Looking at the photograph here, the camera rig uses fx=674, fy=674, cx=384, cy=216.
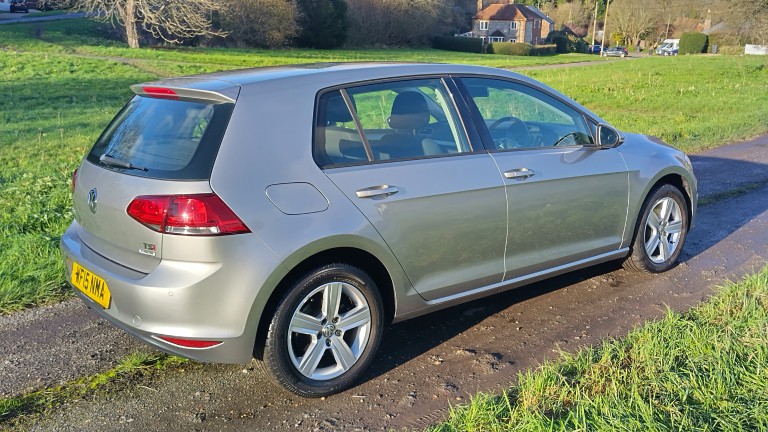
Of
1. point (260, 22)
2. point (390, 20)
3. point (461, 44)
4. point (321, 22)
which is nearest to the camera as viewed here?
point (260, 22)

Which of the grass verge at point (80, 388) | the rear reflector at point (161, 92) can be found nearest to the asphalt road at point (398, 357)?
the grass verge at point (80, 388)

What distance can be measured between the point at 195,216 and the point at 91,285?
0.91 meters

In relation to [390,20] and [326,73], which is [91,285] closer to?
[326,73]

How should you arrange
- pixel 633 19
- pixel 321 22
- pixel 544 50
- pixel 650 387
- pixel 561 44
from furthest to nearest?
pixel 633 19, pixel 561 44, pixel 544 50, pixel 321 22, pixel 650 387

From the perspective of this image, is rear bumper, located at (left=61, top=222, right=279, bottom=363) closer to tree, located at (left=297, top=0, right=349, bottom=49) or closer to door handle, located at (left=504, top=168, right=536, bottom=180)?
door handle, located at (left=504, top=168, right=536, bottom=180)

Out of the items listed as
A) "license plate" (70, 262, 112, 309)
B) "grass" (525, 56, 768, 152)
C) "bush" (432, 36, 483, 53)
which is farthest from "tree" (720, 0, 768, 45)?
"bush" (432, 36, 483, 53)

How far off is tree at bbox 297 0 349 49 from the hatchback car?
52672 mm

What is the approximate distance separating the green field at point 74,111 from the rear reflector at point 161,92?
6.36 feet

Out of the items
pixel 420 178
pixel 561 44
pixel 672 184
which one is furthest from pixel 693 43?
pixel 420 178

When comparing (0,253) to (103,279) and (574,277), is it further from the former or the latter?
(574,277)

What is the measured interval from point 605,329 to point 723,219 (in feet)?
11.5

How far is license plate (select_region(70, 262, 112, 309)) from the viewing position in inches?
140

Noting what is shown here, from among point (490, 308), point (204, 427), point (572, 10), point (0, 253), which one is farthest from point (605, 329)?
point (572, 10)

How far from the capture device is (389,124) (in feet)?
13.9
